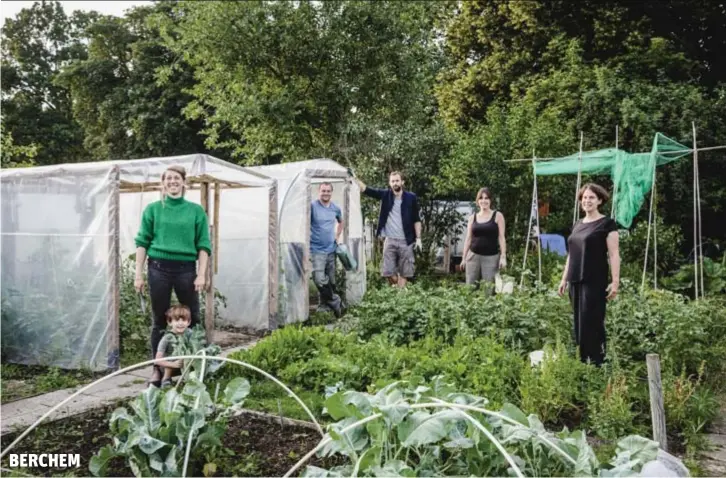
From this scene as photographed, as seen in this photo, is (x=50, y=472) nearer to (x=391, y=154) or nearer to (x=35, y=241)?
(x=35, y=241)

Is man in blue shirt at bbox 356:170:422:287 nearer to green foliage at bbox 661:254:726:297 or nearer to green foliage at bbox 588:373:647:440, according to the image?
green foliage at bbox 588:373:647:440

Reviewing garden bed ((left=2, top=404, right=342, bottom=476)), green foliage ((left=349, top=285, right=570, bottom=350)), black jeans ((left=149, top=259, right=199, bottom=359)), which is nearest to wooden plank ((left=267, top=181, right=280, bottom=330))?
green foliage ((left=349, top=285, right=570, bottom=350))

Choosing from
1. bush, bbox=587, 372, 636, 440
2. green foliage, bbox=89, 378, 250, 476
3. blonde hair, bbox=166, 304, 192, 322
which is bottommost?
bush, bbox=587, 372, 636, 440

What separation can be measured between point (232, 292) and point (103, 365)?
290 centimetres

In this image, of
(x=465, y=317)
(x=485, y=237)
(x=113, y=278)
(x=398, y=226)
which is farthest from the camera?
(x=398, y=226)

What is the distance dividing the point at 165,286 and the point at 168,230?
0.44 metres

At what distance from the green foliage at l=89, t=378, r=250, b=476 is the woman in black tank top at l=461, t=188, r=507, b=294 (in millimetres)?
4469

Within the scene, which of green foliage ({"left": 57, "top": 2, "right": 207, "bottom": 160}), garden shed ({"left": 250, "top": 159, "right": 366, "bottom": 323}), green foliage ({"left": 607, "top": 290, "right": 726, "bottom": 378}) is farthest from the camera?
green foliage ({"left": 57, "top": 2, "right": 207, "bottom": 160})

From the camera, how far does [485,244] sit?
24.1 feet

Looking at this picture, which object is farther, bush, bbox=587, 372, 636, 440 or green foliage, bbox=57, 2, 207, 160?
green foliage, bbox=57, 2, 207, 160

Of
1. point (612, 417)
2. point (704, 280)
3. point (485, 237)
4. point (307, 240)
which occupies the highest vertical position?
point (485, 237)

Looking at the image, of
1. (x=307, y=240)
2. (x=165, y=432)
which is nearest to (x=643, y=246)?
(x=307, y=240)

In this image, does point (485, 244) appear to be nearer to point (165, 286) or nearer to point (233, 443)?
point (165, 286)

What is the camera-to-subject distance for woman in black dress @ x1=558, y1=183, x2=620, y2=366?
511 centimetres
